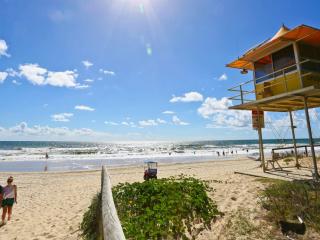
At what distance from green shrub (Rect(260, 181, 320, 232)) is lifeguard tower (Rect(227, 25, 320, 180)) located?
4361 millimetres

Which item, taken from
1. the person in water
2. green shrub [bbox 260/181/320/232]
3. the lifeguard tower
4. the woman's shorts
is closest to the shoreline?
the person in water

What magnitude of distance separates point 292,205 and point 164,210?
3411 millimetres

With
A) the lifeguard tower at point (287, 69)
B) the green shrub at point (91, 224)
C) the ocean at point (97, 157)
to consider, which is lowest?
the green shrub at point (91, 224)

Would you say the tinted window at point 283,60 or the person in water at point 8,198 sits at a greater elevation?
the tinted window at point 283,60

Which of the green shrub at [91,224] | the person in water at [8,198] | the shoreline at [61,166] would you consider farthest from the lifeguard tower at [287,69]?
the shoreline at [61,166]

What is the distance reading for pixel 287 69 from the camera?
503 inches

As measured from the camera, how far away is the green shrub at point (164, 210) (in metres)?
6.11

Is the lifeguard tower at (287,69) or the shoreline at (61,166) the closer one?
the lifeguard tower at (287,69)

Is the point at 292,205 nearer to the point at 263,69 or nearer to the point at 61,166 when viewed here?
the point at 263,69

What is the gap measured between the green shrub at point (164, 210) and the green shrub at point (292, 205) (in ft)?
5.21

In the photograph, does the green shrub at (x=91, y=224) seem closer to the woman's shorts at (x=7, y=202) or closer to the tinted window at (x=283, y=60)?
the woman's shorts at (x=7, y=202)

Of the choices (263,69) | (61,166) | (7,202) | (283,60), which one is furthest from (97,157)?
(283,60)

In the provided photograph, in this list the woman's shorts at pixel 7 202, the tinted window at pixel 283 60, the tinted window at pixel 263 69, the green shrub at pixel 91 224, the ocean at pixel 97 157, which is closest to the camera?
the green shrub at pixel 91 224

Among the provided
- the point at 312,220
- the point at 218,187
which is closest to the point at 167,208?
the point at 312,220
